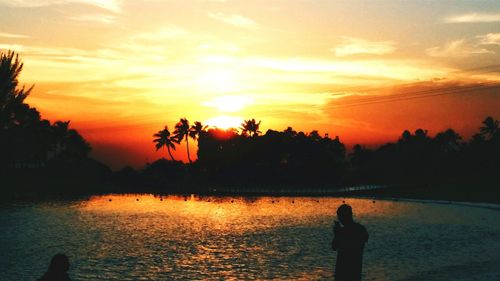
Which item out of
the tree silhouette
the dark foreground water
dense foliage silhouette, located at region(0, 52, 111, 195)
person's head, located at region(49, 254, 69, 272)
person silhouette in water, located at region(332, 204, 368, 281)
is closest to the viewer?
person's head, located at region(49, 254, 69, 272)

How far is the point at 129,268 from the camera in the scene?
28.0m

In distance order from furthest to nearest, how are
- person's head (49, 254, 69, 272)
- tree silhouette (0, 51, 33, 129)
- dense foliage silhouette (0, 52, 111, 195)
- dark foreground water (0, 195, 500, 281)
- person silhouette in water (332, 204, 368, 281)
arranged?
1. dense foliage silhouette (0, 52, 111, 195)
2. tree silhouette (0, 51, 33, 129)
3. dark foreground water (0, 195, 500, 281)
4. person silhouette in water (332, 204, 368, 281)
5. person's head (49, 254, 69, 272)

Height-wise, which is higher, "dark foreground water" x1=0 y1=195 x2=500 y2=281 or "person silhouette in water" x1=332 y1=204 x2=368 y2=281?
"person silhouette in water" x1=332 y1=204 x2=368 y2=281

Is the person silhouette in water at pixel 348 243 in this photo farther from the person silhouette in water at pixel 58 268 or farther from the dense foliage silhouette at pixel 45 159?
the dense foliage silhouette at pixel 45 159

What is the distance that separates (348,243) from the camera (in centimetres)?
956

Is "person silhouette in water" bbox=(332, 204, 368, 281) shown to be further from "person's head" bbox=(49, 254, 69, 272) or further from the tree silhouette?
the tree silhouette

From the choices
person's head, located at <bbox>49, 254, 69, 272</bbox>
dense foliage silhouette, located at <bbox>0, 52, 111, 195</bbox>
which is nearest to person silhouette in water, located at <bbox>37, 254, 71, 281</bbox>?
person's head, located at <bbox>49, 254, 69, 272</bbox>

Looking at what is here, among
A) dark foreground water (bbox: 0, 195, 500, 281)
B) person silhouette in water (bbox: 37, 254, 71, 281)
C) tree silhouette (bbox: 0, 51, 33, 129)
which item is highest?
tree silhouette (bbox: 0, 51, 33, 129)

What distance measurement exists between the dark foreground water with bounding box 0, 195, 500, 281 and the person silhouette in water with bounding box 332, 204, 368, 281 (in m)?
13.3

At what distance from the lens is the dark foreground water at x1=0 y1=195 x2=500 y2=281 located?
85.7 ft

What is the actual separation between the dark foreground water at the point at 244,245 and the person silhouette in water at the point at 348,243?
13.3 m

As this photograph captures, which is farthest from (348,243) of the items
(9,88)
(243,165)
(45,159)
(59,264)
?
(45,159)

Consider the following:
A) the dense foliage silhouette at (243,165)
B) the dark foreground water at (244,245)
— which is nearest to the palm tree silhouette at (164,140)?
the dense foliage silhouette at (243,165)

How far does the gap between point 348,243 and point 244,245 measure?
96.5 feet
